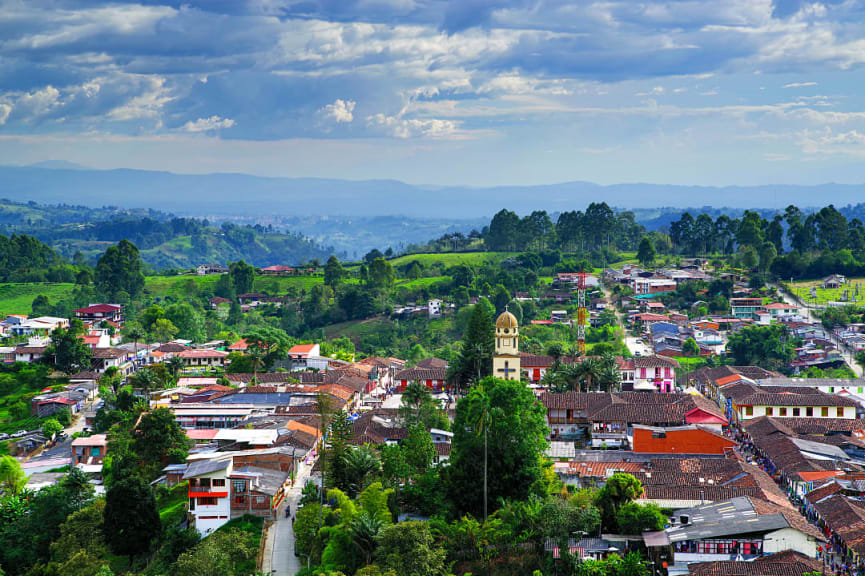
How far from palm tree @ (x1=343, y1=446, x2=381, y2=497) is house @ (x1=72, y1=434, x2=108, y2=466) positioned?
52.7 feet

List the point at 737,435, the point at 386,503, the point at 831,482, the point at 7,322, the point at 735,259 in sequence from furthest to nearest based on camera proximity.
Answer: the point at 735,259
the point at 7,322
the point at 737,435
the point at 831,482
the point at 386,503

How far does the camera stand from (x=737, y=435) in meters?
40.4

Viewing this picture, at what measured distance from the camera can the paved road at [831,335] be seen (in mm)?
59331

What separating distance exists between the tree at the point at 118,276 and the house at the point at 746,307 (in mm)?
55689

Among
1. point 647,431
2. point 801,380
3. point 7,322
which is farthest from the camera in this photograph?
point 7,322

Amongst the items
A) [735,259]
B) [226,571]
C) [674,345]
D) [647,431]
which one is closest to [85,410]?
[226,571]

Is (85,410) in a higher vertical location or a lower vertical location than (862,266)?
lower

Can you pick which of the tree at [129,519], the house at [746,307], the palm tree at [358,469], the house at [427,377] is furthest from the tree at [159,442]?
the house at [746,307]

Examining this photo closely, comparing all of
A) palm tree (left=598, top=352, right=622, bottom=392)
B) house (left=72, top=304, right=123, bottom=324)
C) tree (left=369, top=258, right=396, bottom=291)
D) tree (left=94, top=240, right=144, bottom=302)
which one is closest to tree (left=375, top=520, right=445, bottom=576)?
palm tree (left=598, top=352, right=622, bottom=392)

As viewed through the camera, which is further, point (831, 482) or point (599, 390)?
point (599, 390)

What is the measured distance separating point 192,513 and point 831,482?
22.4m

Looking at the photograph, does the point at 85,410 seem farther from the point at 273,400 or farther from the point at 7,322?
the point at 7,322

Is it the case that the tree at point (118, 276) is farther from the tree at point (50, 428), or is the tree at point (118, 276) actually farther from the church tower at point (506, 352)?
the church tower at point (506, 352)

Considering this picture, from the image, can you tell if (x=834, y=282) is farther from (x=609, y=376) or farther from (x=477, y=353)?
(x=477, y=353)
